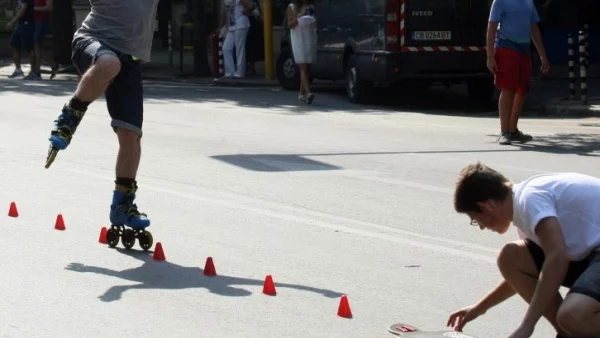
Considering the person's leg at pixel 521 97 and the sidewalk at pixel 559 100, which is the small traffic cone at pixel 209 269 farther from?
the sidewalk at pixel 559 100

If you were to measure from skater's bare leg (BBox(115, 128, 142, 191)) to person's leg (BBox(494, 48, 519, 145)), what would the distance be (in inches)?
253

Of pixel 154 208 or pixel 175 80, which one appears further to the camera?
pixel 175 80

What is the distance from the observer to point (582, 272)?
5.11 meters

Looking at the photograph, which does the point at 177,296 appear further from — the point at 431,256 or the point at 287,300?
the point at 431,256

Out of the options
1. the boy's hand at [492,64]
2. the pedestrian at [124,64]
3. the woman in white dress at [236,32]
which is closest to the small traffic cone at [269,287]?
the pedestrian at [124,64]

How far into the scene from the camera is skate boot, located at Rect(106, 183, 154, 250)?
7.73 metres

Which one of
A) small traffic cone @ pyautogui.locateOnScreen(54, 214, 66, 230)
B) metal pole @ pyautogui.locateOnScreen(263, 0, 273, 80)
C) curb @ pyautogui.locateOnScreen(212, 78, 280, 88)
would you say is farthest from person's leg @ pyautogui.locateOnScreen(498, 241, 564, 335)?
metal pole @ pyautogui.locateOnScreen(263, 0, 273, 80)

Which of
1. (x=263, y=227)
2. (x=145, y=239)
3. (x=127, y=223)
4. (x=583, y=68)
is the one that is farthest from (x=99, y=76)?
(x=583, y=68)

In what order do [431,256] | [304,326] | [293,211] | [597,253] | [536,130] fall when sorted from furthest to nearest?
[536,130]
[293,211]
[431,256]
[304,326]
[597,253]

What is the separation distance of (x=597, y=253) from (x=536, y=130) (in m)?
10.3

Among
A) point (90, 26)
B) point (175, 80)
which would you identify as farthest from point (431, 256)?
point (175, 80)

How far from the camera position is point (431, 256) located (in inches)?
306

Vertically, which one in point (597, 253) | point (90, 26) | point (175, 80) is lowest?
point (175, 80)

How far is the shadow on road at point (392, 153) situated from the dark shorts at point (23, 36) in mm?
12667
